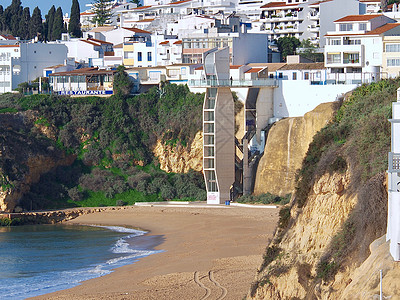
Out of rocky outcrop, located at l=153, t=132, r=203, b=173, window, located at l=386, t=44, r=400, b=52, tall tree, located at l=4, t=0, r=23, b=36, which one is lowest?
rocky outcrop, located at l=153, t=132, r=203, b=173

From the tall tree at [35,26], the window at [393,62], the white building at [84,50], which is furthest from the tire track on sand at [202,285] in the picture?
the tall tree at [35,26]

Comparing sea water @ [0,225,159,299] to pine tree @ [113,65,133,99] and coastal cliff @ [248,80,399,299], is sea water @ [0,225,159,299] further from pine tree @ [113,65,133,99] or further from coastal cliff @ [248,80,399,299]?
pine tree @ [113,65,133,99]

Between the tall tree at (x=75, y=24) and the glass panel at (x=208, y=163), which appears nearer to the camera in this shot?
the glass panel at (x=208, y=163)

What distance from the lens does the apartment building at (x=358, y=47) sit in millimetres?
54866

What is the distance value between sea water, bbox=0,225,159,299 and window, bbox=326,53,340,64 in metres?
17.2

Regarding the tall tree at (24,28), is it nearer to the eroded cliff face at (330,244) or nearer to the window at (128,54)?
the window at (128,54)

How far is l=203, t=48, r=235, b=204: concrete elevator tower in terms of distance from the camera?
51938mm

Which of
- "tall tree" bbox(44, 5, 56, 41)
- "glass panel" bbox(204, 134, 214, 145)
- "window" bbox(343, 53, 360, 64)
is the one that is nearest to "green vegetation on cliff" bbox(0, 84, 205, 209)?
"glass panel" bbox(204, 134, 214, 145)

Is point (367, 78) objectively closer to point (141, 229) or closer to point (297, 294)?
point (141, 229)

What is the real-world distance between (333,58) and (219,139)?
1015 centimetres

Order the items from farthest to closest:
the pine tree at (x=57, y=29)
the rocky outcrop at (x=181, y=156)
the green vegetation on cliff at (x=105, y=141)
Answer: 1. the pine tree at (x=57, y=29)
2. the rocky outcrop at (x=181, y=156)
3. the green vegetation on cliff at (x=105, y=141)

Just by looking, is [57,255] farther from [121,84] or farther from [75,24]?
[75,24]

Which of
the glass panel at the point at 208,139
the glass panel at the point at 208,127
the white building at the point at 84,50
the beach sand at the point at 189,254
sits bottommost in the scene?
the beach sand at the point at 189,254

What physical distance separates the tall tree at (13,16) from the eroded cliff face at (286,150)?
48.9m
